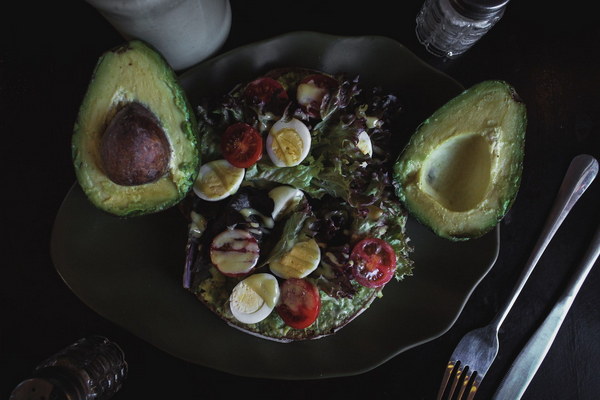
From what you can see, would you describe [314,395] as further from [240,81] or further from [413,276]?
[240,81]

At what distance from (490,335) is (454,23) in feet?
4.00

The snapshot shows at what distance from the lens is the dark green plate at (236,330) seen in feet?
6.45

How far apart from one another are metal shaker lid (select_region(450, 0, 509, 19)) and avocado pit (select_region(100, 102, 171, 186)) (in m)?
1.11

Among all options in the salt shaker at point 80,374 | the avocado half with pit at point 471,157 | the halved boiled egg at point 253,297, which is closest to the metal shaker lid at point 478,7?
the avocado half with pit at point 471,157

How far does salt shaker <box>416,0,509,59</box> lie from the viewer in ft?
5.84

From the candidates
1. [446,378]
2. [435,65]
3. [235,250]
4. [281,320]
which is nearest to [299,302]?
[281,320]

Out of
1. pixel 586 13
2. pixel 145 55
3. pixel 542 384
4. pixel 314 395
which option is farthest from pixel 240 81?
pixel 542 384

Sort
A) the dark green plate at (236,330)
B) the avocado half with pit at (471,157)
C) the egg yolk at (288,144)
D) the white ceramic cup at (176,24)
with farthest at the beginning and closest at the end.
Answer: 1. the dark green plate at (236,330)
2. the egg yolk at (288,144)
3. the avocado half with pit at (471,157)
4. the white ceramic cup at (176,24)

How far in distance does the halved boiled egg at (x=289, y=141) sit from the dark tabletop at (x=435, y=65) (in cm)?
46

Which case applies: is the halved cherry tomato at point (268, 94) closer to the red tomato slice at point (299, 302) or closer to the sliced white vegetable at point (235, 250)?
the sliced white vegetable at point (235, 250)

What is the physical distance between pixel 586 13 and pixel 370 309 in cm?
152

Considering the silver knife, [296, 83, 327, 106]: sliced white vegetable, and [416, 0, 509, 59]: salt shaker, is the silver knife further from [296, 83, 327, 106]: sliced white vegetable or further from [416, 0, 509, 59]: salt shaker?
[296, 83, 327, 106]: sliced white vegetable

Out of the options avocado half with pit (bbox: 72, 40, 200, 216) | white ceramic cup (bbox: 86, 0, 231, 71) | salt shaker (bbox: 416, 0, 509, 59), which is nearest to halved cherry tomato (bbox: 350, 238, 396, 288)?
avocado half with pit (bbox: 72, 40, 200, 216)

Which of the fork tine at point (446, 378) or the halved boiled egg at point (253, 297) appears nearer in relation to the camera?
the halved boiled egg at point (253, 297)
